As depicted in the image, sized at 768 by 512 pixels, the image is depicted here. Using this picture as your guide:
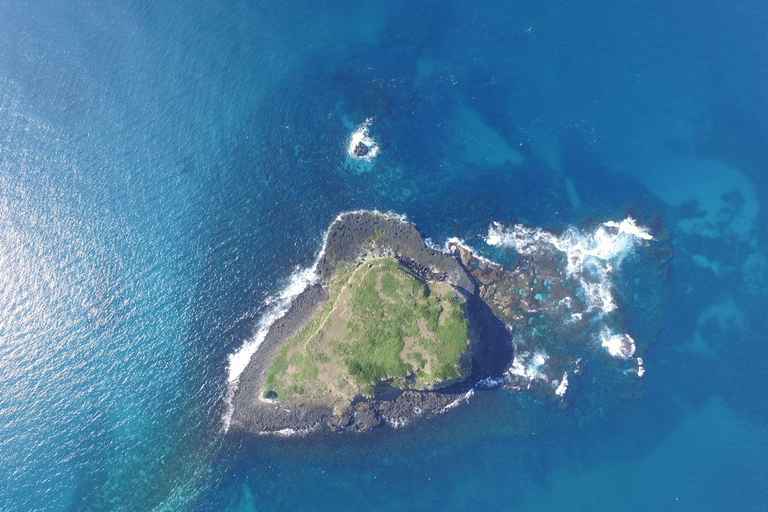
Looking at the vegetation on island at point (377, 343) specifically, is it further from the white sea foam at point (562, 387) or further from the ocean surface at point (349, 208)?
the white sea foam at point (562, 387)

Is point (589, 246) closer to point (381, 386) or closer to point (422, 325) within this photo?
point (422, 325)

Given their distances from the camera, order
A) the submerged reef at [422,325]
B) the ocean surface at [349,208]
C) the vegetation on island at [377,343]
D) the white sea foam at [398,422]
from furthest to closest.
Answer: the white sea foam at [398,422], the ocean surface at [349,208], the submerged reef at [422,325], the vegetation on island at [377,343]

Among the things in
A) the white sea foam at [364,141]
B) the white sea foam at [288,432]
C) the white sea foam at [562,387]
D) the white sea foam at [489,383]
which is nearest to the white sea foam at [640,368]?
the white sea foam at [562,387]

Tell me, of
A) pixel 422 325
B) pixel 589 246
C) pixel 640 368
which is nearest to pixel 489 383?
pixel 422 325

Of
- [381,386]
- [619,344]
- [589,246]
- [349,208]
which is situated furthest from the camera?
[349,208]

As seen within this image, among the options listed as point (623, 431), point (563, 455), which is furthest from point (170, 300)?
point (623, 431)

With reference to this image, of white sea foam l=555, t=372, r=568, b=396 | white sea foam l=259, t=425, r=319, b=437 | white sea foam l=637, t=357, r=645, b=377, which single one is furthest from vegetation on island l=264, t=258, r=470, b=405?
white sea foam l=637, t=357, r=645, b=377
